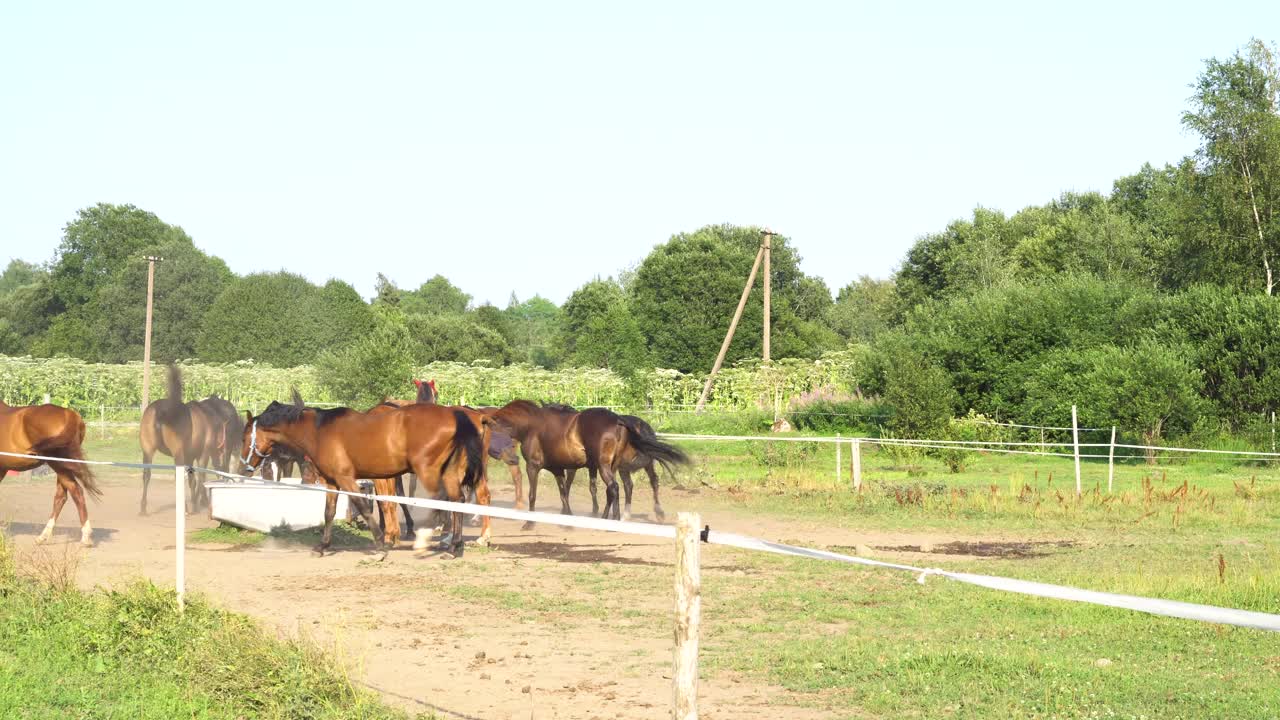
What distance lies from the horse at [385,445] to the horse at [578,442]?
9.97 feet

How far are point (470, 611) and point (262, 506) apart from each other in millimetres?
5252

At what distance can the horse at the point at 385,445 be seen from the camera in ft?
43.7

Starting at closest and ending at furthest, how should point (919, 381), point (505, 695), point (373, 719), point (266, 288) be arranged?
point (373, 719) → point (505, 695) → point (919, 381) → point (266, 288)

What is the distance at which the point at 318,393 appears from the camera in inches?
1623

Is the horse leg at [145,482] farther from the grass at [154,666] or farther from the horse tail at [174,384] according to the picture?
the grass at [154,666]

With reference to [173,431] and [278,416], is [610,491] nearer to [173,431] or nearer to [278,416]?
[278,416]

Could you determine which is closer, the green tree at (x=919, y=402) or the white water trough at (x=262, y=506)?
the white water trough at (x=262, y=506)

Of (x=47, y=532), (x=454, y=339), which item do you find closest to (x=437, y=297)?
(x=454, y=339)

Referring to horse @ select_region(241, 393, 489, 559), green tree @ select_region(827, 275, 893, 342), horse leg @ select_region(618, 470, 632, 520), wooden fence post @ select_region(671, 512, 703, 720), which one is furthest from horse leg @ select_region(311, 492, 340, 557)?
green tree @ select_region(827, 275, 893, 342)

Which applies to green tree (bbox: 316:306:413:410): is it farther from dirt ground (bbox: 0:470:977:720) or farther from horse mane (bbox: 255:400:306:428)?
horse mane (bbox: 255:400:306:428)

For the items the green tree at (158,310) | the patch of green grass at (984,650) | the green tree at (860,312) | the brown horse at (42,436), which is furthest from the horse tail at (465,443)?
the green tree at (158,310)

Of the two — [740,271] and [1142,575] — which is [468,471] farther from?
[740,271]

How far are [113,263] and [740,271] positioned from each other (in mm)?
45526

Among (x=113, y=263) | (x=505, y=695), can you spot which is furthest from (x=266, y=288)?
(x=505, y=695)
